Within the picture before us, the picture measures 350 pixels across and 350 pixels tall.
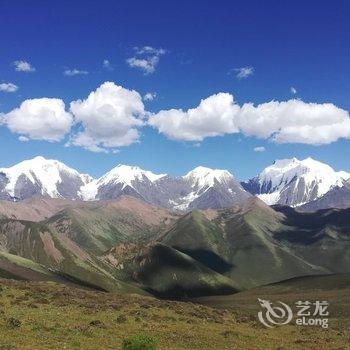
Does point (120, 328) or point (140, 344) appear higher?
point (140, 344)

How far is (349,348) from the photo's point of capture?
51844 millimetres

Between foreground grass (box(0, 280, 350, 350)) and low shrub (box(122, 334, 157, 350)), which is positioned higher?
low shrub (box(122, 334, 157, 350))

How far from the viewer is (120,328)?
166 ft

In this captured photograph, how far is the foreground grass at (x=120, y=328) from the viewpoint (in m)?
43.2

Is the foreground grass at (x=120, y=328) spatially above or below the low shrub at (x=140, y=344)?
below

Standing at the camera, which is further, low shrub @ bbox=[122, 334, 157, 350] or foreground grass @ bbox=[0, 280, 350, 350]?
foreground grass @ bbox=[0, 280, 350, 350]

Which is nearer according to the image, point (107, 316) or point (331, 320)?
point (107, 316)

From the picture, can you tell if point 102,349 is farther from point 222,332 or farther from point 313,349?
point 313,349

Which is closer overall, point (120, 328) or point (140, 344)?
point (140, 344)

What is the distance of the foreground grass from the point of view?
43.2 meters

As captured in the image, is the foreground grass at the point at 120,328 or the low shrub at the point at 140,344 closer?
the low shrub at the point at 140,344

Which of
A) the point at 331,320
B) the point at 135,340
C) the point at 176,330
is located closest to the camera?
the point at 135,340

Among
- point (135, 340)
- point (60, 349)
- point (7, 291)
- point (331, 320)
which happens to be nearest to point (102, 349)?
point (60, 349)

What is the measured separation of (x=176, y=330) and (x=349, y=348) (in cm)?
1722
